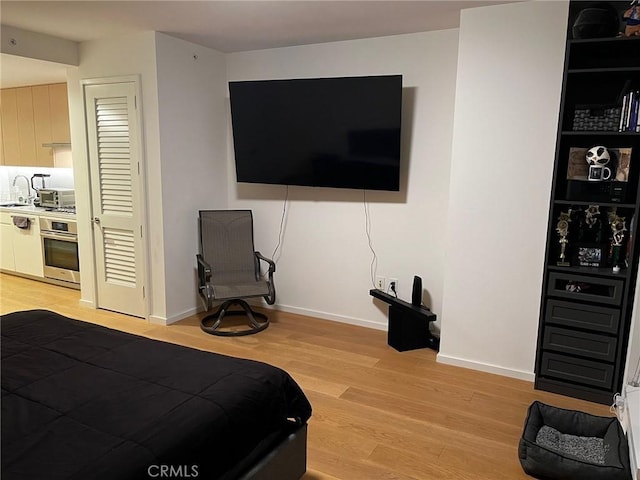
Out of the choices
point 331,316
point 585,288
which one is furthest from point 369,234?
point 585,288

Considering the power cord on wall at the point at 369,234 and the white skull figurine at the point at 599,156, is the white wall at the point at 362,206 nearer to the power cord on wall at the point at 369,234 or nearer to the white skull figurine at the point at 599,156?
the power cord on wall at the point at 369,234

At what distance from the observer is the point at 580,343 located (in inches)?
123

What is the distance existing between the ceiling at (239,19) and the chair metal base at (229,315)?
2268 millimetres

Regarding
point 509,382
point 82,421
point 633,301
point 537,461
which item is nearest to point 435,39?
point 633,301

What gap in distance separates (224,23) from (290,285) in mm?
2460

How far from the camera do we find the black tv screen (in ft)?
12.8

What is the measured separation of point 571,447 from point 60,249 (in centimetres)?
533

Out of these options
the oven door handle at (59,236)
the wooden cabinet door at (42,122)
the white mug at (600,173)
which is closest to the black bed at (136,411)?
the white mug at (600,173)

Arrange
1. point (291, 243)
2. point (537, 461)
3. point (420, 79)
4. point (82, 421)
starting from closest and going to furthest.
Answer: point (82, 421) < point (537, 461) < point (420, 79) < point (291, 243)

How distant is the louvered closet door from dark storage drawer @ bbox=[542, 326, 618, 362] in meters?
3.44

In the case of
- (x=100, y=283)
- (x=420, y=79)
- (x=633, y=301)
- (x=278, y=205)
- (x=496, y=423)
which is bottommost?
(x=496, y=423)

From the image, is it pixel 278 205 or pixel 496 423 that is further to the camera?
pixel 278 205

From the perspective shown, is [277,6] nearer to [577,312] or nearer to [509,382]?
[577,312]

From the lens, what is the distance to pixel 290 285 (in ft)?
15.9
